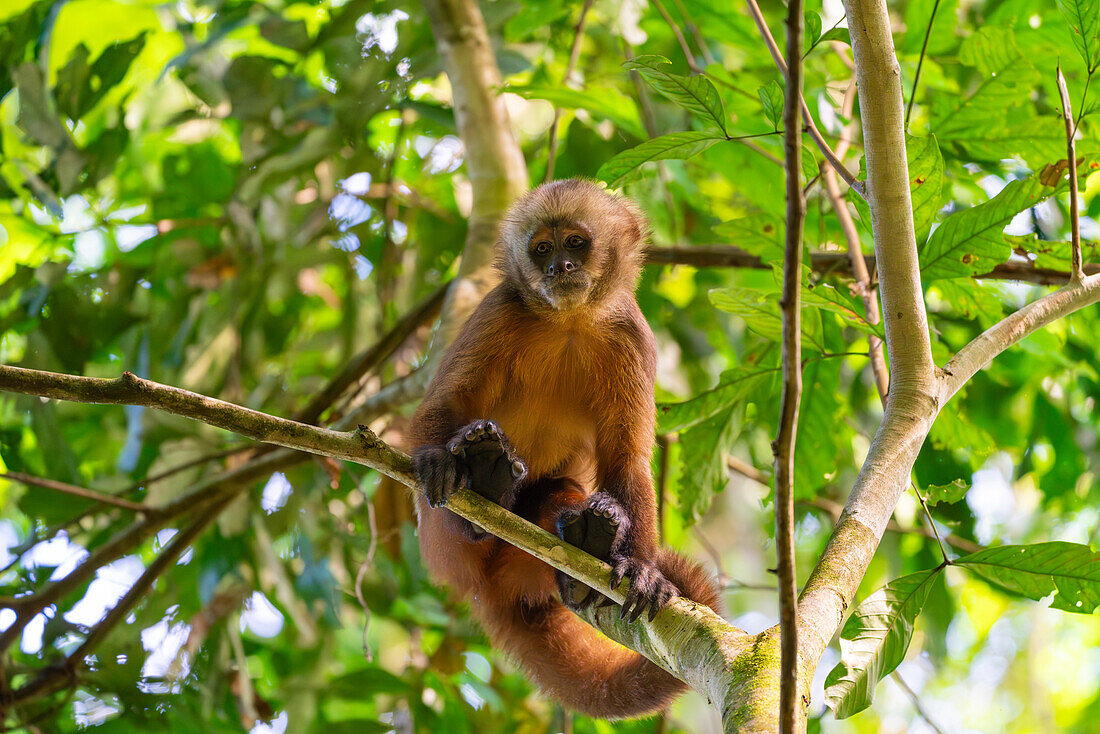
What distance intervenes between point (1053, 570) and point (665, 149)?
171cm

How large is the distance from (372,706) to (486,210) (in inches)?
144

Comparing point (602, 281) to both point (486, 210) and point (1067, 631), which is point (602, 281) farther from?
point (1067, 631)

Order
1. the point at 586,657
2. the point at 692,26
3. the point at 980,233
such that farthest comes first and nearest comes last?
the point at 692,26, the point at 586,657, the point at 980,233

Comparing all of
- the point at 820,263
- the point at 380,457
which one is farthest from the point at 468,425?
the point at 820,263

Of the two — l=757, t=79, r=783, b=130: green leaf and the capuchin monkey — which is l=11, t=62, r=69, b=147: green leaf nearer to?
the capuchin monkey

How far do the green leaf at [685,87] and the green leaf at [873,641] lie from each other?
4.73ft

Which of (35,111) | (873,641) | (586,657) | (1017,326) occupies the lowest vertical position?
(873,641)

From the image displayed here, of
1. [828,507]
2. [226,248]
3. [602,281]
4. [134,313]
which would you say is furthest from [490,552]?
[226,248]

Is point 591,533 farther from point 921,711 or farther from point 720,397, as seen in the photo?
point 921,711

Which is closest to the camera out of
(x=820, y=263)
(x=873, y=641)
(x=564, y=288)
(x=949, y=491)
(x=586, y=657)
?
(x=873, y=641)

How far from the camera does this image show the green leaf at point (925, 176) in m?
2.71

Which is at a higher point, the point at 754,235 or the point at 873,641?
the point at 754,235

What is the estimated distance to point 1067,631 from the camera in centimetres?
1591

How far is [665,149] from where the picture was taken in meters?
2.95
